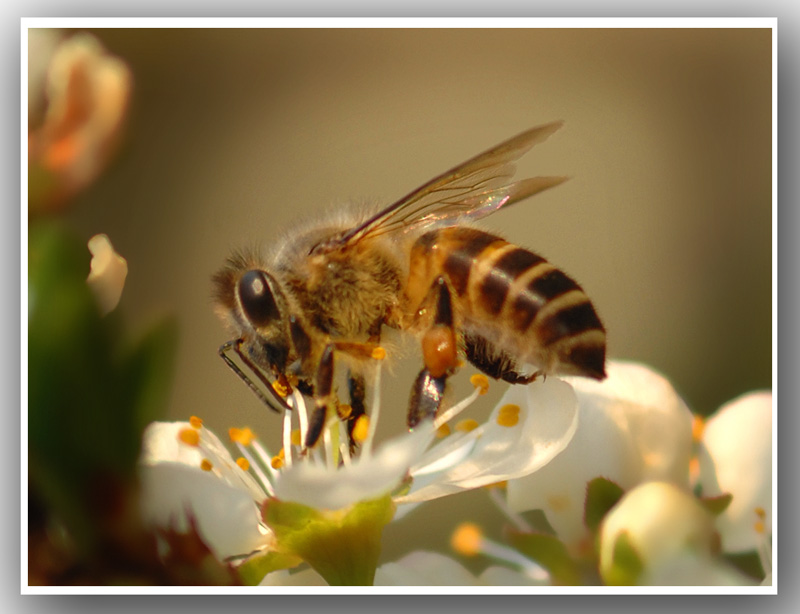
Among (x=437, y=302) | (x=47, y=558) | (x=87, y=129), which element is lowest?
(x=47, y=558)

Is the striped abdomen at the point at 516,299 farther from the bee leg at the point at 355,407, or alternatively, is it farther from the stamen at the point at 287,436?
the stamen at the point at 287,436

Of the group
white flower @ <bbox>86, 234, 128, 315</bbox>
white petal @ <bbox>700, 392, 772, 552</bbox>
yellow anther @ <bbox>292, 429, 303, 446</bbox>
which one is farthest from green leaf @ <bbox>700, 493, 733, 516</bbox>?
white flower @ <bbox>86, 234, 128, 315</bbox>

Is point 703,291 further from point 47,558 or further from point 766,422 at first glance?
point 47,558

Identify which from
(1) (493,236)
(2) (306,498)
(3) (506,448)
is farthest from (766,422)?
(2) (306,498)

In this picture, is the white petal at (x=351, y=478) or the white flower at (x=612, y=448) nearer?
the white petal at (x=351, y=478)

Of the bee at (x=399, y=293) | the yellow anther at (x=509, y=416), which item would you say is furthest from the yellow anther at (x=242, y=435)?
the yellow anther at (x=509, y=416)

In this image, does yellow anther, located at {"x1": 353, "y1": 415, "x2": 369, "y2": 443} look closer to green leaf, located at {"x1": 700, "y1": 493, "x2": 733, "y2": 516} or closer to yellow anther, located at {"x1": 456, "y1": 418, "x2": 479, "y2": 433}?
yellow anther, located at {"x1": 456, "y1": 418, "x2": 479, "y2": 433}
